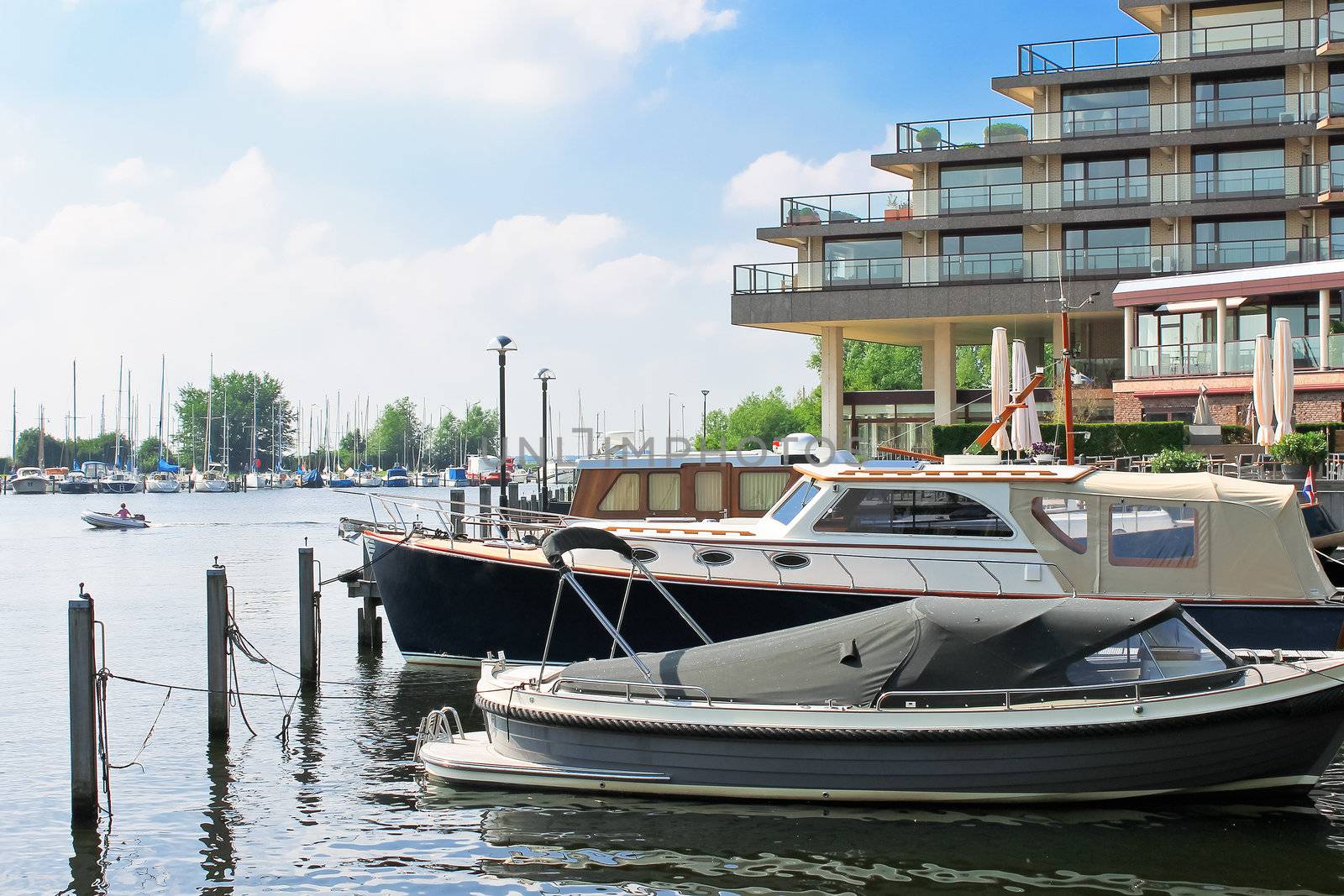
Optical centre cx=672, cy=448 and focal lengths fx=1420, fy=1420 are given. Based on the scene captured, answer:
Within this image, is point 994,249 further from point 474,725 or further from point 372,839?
point 372,839

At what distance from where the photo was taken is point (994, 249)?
52.6 metres

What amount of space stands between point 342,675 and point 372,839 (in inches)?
386

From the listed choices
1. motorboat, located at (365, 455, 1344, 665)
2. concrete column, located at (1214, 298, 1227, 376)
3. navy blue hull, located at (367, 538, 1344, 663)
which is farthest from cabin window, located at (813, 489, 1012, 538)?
concrete column, located at (1214, 298, 1227, 376)

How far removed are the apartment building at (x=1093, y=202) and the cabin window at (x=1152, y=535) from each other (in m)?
31.3

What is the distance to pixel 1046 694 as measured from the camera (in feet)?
42.3

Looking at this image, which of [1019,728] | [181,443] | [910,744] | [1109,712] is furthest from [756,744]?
[181,443]

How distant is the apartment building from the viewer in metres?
49.4

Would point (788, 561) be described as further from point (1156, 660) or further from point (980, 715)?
point (1156, 660)

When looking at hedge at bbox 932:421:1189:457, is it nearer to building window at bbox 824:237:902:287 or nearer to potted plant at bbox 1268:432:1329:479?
potted plant at bbox 1268:432:1329:479

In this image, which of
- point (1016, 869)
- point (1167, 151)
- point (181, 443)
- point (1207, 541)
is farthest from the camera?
point (181, 443)

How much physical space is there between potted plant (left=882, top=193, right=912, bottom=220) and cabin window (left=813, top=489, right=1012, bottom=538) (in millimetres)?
37286

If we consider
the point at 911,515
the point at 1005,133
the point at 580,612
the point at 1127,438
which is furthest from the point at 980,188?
the point at 580,612

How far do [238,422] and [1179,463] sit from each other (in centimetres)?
14969

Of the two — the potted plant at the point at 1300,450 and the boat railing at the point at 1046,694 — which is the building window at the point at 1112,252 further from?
the boat railing at the point at 1046,694
